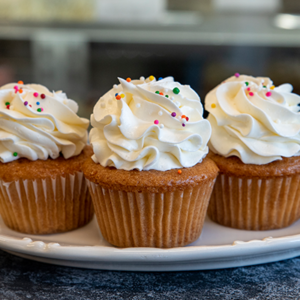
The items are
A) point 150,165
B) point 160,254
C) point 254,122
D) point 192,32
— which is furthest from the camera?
point 192,32

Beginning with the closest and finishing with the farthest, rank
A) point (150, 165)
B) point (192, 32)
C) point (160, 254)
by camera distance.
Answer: point (160, 254) < point (150, 165) < point (192, 32)

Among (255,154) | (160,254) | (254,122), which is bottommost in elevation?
(160,254)

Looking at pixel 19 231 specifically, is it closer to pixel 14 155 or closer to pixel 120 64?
pixel 14 155

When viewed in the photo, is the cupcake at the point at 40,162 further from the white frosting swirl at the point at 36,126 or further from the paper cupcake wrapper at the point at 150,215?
the paper cupcake wrapper at the point at 150,215

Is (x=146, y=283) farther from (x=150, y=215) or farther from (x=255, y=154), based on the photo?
(x=255, y=154)

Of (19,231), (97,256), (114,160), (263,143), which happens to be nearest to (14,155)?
(19,231)

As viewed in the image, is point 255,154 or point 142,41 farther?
point 142,41

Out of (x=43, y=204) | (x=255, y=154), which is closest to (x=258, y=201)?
(x=255, y=154)

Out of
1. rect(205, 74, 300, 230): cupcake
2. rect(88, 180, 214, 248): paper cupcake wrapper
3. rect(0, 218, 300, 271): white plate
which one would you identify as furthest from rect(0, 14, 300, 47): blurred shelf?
rect(0, 218, 300, 271): white plate
